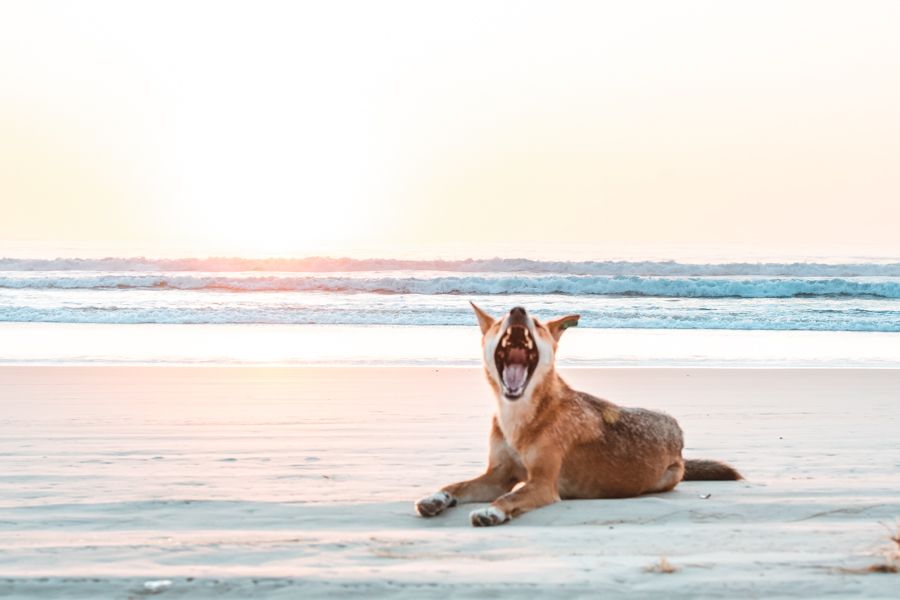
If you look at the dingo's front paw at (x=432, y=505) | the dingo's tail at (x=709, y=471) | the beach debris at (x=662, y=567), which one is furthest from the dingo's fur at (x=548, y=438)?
the beach debris at (x=662, y=567)

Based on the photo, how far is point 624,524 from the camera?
6.16 metres

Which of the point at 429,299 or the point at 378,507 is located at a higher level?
the point at 429,299

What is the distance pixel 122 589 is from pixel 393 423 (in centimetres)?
620

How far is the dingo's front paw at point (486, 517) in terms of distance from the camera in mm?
6113

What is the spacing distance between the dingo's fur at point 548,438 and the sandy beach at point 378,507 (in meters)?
0.21

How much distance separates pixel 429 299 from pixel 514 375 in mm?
28211

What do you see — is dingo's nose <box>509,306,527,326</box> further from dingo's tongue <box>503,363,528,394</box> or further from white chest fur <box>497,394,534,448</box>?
white chest fur <box>497,394,534,448</box>

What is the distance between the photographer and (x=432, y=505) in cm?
636

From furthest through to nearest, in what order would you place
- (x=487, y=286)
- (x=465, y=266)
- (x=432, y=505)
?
(x=465, y=266) < (x=487, y=286) < (x=432, y=505)

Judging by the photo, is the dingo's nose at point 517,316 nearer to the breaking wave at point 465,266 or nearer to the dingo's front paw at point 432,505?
the dingo's front paw at point 432,505

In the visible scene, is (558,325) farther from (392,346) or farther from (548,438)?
(392,346)

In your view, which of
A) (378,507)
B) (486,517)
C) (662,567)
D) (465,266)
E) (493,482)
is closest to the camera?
(662,567)

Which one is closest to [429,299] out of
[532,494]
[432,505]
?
[532,494]

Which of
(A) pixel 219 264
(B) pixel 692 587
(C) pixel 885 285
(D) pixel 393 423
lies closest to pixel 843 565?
(B) pixel 692 587
